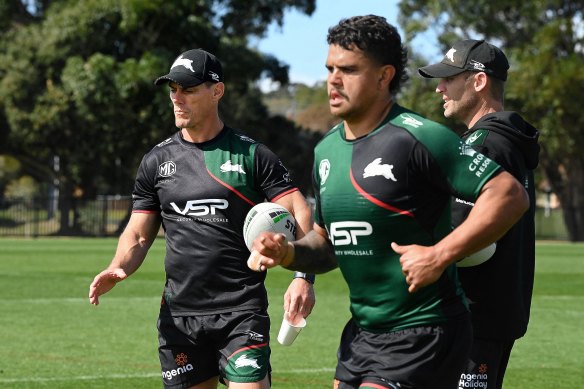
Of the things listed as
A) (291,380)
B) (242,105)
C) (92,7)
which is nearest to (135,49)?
(92,7)

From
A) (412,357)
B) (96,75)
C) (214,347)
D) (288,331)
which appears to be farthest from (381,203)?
(96,75)

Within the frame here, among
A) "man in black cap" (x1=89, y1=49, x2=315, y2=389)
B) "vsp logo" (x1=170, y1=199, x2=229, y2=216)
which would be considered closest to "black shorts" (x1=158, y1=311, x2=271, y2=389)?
"man in black cap" (x1=89, y1=49, x2=315, y2=389)

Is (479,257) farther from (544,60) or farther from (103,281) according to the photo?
(544,60)

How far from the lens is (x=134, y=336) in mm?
13828

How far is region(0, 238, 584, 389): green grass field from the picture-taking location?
10906 millimetres

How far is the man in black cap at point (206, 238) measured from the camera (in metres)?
6.71

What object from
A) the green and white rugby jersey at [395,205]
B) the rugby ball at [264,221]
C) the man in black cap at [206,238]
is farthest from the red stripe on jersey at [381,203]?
the man in black cap at [206,238]

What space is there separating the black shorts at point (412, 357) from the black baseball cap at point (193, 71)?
7.85 feet

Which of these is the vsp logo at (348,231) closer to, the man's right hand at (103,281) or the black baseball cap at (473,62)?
the black baseball cap at (473,62)

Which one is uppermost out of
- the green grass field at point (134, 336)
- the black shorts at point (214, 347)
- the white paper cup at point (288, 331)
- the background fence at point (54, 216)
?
the white paper cup at point (288, 331)

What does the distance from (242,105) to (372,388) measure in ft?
169

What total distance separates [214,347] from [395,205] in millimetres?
2225

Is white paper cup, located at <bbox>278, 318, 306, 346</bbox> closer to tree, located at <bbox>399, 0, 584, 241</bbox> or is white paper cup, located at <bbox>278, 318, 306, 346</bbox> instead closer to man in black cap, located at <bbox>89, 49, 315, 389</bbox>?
man in black cap, located at <bbox>89, 49, 315, 389</bbox>

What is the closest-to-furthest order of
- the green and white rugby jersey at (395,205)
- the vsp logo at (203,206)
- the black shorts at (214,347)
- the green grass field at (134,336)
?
the green and white rugby jersey at (395,205) < the black shorts at (214,347) < the vsp logo at (203,206) < the green grass field at (134,336)
